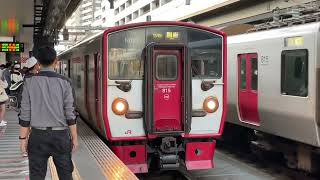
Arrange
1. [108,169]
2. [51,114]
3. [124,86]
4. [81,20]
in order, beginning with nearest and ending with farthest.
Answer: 1. [51,114]
2. [108,169]
3. [124,86]
4. [81,20]

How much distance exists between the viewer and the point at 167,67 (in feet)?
29.6

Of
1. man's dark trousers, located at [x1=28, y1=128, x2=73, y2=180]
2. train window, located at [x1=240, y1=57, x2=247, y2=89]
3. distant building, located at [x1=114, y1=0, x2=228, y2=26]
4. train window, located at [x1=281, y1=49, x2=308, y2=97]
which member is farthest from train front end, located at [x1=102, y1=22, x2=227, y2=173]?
distant building, located at [x1=114, y1=0, x2=228, y2=26]

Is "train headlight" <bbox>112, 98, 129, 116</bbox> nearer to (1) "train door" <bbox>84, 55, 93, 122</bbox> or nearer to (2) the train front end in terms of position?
(2) the train front end

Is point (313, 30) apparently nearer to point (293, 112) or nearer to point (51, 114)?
point (293, 112)

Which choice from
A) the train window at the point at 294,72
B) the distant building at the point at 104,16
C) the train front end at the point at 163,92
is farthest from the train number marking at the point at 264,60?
the distant building at the point at 104,16

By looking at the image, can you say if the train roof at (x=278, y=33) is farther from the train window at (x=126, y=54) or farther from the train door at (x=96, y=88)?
the train door at (x=96, y=88)

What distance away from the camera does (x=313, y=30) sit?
29.2 feet

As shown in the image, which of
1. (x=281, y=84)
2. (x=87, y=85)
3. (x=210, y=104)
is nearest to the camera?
(x=210, y=104)

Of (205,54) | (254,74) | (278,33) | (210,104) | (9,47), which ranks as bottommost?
(210,104)

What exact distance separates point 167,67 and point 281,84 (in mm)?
2475

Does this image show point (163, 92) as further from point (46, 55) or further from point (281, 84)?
point (46, 55)

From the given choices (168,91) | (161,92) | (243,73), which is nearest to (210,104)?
(168,91)

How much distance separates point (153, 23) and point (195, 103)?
1522 millimetres

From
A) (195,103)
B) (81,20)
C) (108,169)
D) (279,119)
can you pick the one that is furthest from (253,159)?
(81,20)
